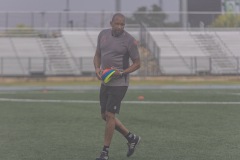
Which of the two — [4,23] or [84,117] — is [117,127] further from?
[4,23]

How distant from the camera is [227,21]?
135 feet

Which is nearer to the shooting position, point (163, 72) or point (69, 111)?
point (69, 111)

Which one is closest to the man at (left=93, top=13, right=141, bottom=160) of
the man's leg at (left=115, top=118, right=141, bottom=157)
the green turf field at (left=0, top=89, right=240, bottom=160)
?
the man's leg at (left=115, top=118, right=141, bottom=157)

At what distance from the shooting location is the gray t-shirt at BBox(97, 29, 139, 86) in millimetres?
6375

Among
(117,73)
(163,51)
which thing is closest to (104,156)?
(117,73)

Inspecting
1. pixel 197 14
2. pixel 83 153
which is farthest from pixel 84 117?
pixel 197 14

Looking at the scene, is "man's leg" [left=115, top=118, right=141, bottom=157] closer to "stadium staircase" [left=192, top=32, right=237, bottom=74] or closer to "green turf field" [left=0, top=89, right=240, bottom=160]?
"green turf field" [left=0, top=89, right=240, bottom=160]

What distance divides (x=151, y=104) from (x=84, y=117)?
350 cm

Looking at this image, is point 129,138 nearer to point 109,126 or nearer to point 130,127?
point 109,126

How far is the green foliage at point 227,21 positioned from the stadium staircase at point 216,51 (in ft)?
3.77

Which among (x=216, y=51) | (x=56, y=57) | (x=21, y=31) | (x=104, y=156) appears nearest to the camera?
(x=104, y=156)

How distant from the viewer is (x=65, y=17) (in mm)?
39281

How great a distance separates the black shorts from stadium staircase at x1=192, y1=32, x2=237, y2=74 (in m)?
28.5

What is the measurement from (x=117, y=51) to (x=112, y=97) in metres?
0.58
